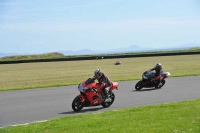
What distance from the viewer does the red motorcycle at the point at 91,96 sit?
519 inches

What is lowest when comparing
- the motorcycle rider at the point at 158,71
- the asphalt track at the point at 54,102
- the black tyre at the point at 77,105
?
the asphalt track at the point at 54,102

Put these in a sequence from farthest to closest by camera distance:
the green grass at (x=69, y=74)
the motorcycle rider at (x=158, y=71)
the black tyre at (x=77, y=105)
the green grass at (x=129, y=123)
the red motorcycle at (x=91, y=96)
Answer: the green grass at (x=69, y=74)
the motorcycle rider at (x=158, y=71)
the red motorcycle at (x=91, y=96)
the black tyre at (x=77, y=105)
the green grass at (x=129, y=123)

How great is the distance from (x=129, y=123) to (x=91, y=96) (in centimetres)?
431

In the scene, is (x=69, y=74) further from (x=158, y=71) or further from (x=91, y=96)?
(x=91, y=96)

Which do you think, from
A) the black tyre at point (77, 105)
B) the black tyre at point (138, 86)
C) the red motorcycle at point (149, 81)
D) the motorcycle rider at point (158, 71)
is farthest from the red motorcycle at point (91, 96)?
the motorcycle rider at point (158, 71)

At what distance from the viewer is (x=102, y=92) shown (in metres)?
13.9

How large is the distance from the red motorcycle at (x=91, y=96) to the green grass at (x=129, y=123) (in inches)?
83.1

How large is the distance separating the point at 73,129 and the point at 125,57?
57538 millimetres

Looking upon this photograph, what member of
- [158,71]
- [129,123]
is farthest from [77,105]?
[158,71]

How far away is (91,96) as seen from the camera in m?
13.5

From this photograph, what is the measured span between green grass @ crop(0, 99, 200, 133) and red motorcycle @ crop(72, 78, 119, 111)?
2.11 meters

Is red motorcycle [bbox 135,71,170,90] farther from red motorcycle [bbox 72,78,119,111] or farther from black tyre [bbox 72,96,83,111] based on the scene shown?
black tyre [bbox 72,96,83,111]

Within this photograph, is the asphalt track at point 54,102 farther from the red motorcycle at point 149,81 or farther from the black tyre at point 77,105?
the red motorcycle at point 149,81

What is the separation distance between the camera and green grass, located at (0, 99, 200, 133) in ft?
28.2
